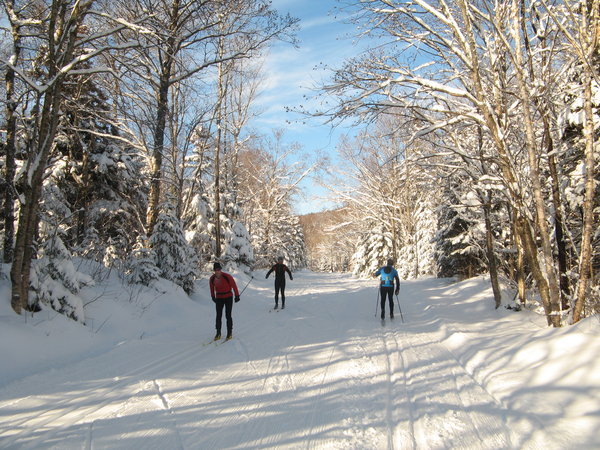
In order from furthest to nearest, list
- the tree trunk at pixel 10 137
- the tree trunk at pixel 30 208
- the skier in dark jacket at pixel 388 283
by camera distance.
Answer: the skier in dark jacket at pixel 388 283
the tree trunk at pixel 10 137
the tree trunk at pixel 30 208

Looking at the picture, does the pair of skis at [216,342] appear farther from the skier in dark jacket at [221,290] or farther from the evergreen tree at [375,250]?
the evergreen tree at [375,250]

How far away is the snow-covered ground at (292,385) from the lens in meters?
3.29

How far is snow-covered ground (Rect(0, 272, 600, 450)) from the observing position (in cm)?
329

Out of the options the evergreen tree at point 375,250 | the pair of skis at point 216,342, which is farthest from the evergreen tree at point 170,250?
the evergreen tree at point 375,250

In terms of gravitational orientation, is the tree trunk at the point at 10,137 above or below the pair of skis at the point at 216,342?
above

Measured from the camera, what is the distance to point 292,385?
15.0ft

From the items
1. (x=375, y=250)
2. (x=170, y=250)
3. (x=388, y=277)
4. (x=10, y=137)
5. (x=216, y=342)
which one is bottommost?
(x=216, y=342)

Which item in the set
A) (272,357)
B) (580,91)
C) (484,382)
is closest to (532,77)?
(580,91)

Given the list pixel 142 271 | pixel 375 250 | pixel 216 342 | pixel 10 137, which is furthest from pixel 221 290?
pixel 375 250

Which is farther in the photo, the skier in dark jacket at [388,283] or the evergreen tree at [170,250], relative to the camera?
the evergreen tree at [170,250]

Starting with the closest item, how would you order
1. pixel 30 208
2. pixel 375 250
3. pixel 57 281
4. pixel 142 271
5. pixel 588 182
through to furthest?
pixel 588 182 → pixel 30 208 → pixel 57 281 → pixel 142 271 → pixel 375 250

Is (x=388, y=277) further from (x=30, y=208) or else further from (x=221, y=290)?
(x=30, y=208)

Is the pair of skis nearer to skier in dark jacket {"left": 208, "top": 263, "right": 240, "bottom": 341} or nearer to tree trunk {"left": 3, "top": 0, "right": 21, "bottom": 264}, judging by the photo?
Answer: skier in dark jacket {"left": 208, "top": 263, "right": 240, "bottom": 341}

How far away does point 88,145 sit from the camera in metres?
12.2
